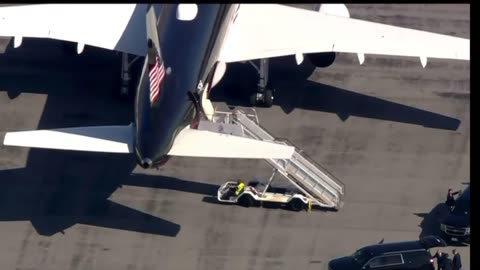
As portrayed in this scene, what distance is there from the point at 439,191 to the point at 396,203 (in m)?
2.12

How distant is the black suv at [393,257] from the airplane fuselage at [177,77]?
703 cm

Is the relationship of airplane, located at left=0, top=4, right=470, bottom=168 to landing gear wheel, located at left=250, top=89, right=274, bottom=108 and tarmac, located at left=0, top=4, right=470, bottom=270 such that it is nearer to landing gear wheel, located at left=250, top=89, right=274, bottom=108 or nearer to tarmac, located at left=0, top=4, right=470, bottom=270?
landing gear wheel, located at left=250, top=89, right=274, bottom=108

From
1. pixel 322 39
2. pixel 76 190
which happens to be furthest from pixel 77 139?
pixel 322 39

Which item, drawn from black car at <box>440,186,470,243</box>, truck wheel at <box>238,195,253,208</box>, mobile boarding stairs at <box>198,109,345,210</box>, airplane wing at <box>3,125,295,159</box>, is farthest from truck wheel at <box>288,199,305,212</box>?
black car at <box>440,186,470,243</box>

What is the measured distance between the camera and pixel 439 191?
3634 centimetres

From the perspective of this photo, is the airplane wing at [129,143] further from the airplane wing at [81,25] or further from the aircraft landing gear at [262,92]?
the aircraft landing gear at [262,92]

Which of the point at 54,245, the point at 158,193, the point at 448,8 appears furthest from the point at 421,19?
the point at 54,245

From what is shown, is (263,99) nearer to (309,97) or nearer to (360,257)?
(309,97)

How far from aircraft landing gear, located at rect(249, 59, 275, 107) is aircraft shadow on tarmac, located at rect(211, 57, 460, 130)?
0.58 meters

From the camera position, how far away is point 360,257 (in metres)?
29.8

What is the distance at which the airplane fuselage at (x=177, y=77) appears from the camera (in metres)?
30.9

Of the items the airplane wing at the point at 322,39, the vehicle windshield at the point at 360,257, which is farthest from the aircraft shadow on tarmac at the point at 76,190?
the vehicle windshield at the point at 360,257

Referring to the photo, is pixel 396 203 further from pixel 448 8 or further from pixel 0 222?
pixel 448 8

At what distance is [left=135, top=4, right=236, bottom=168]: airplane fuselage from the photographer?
30859 mm
